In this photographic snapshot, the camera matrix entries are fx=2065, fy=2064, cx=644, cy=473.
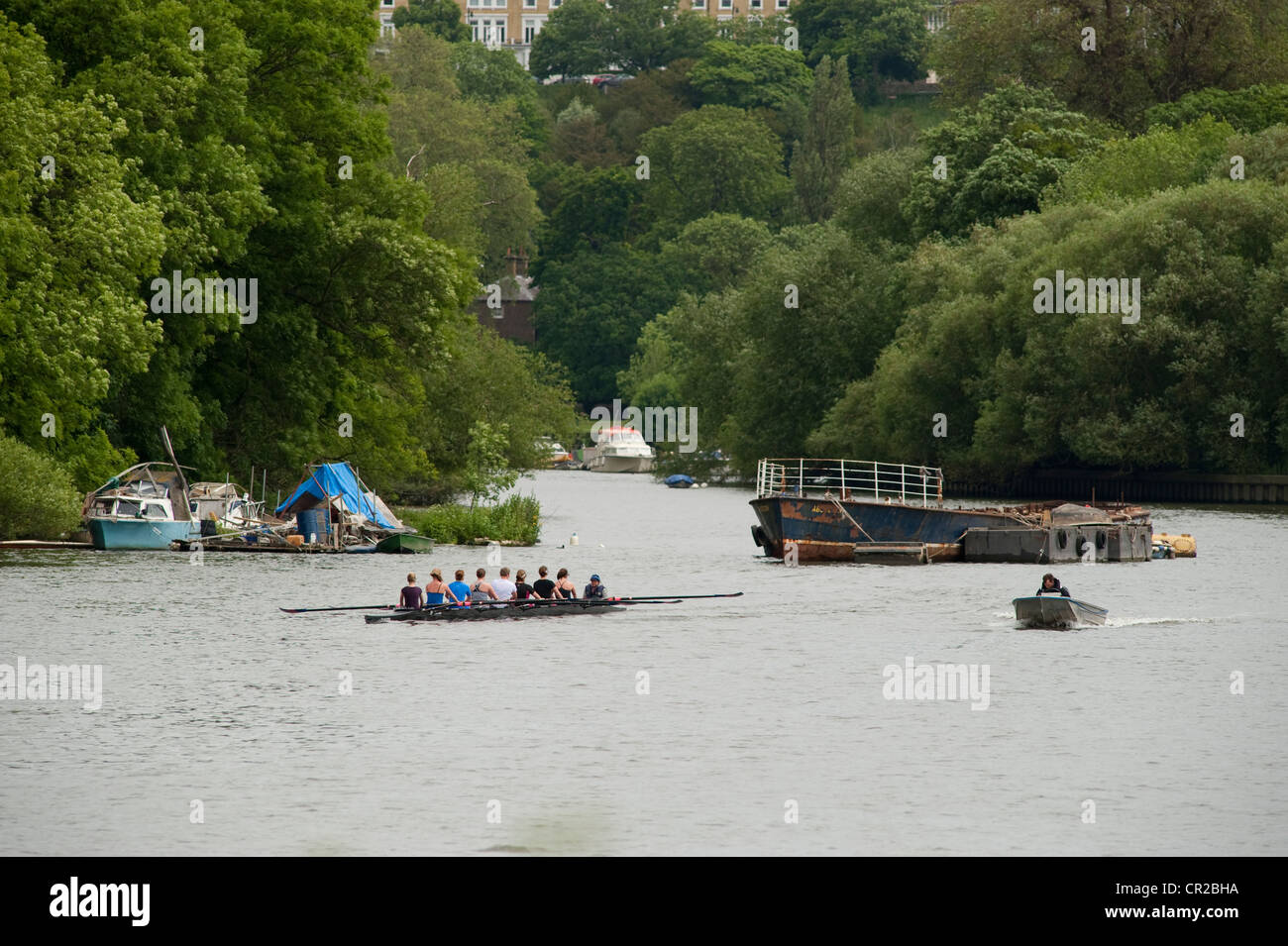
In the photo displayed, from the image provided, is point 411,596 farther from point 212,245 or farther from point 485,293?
point 485,293

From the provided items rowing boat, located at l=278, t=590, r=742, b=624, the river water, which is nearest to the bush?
the river water

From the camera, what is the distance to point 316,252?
244ft

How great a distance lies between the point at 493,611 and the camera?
151 ft

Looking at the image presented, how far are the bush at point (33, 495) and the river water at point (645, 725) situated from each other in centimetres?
329

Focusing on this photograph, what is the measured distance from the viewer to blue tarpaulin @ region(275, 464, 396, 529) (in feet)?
228

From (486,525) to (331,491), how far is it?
6418 mm

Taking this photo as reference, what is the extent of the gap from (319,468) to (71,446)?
26.9 ft

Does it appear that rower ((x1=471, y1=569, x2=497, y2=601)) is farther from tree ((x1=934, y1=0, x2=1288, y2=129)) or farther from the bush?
tree ((x1=934, y1=0, x2=1288, y2=129))

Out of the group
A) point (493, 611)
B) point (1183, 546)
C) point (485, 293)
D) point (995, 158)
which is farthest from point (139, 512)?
point (995, 158)

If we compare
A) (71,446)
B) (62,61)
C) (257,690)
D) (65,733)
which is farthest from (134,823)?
(62,61)

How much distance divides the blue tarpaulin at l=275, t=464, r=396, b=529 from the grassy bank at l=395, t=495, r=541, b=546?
254 centimetres

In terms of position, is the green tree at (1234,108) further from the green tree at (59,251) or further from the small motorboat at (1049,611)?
the small motorboat at (1049,611)

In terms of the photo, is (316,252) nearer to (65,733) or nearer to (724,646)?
(724,646)

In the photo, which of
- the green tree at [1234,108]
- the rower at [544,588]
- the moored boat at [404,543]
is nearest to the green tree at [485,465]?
the moored boat at [404,543]
